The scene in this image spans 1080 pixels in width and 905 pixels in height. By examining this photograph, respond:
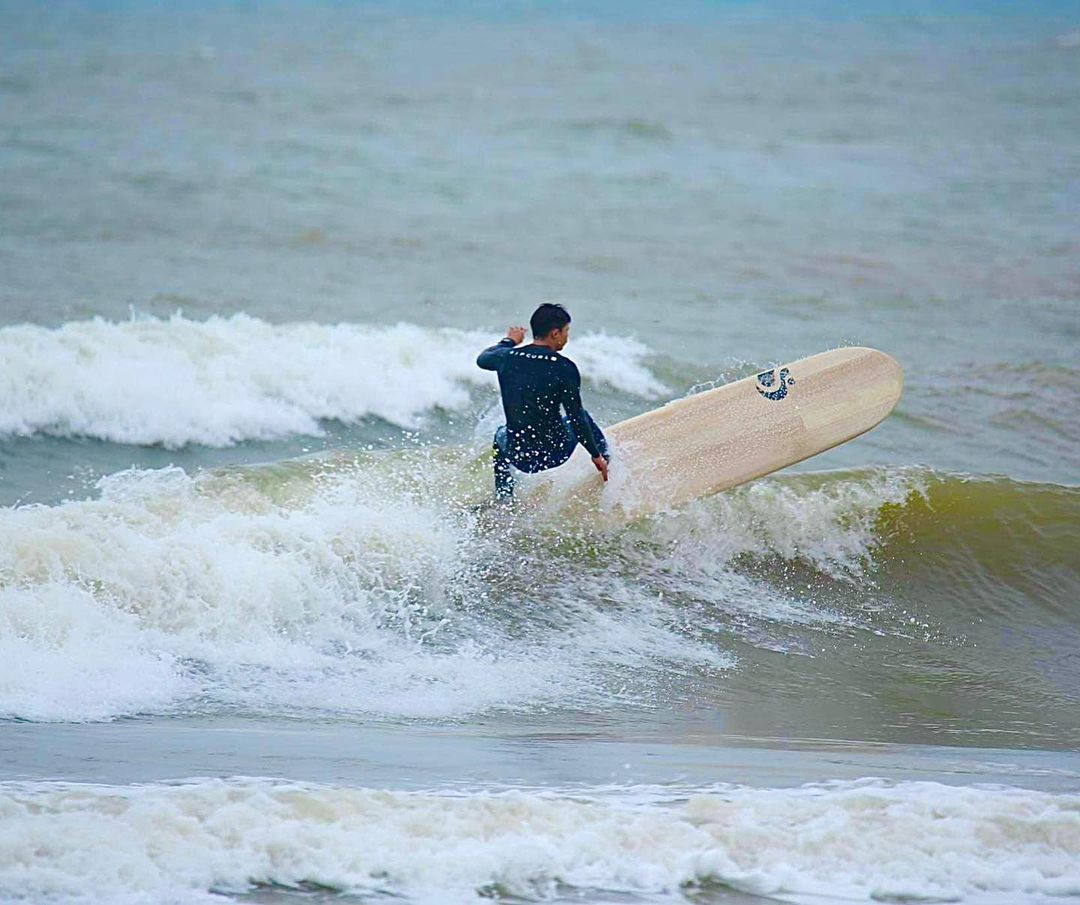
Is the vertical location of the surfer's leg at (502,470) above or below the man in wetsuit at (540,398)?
below

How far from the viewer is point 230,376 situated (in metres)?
10.6

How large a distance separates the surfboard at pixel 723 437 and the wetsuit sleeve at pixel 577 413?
53cm

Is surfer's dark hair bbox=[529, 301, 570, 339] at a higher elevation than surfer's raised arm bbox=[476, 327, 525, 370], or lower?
higher

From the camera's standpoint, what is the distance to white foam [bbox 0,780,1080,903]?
4164 mm

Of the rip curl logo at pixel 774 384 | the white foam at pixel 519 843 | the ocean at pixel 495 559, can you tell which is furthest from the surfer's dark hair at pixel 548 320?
the white foam at pixel 519 843

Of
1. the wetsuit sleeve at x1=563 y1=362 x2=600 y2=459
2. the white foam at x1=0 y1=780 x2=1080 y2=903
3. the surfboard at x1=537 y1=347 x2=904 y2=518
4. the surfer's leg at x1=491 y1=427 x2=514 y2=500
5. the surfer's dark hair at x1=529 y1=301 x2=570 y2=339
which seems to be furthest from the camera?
the surfboard at x1=537 y1=347 x2=904 y2=518

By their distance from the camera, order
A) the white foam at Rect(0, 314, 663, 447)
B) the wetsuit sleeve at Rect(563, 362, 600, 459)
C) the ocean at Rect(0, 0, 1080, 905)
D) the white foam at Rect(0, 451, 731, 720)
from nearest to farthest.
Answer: the ocean at Rect(0, 0, 1080, 905)
the white foam at Rect(0, 451, 731, 720)
the wetsuit sleeve at Rect(563, 362, 600, 459)
the white foam at Rect(0, 314, 663, 447)

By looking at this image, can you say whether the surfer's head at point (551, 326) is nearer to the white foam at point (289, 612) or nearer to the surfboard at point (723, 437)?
the surfboard at point (723, 437)

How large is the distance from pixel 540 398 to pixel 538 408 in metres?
0.06

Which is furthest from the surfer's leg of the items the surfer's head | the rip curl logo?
the rip curl logo

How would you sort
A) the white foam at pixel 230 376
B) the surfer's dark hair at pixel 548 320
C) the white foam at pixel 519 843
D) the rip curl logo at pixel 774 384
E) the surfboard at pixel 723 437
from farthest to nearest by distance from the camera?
the white foam at pixel 230 376 → the rip curl logo at pixel 774 384 → the surfboard at pixel 723 437 → the surfer's dark hair at pixel 548 320 → the white foam at pixel 519 843

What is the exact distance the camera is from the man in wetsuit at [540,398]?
22.2 ft

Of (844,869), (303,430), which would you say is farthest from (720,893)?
(303,430)

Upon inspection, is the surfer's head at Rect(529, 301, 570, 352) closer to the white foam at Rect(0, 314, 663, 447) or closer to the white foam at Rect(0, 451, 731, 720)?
the white foam at Rect(0, 451, 731, 720)
